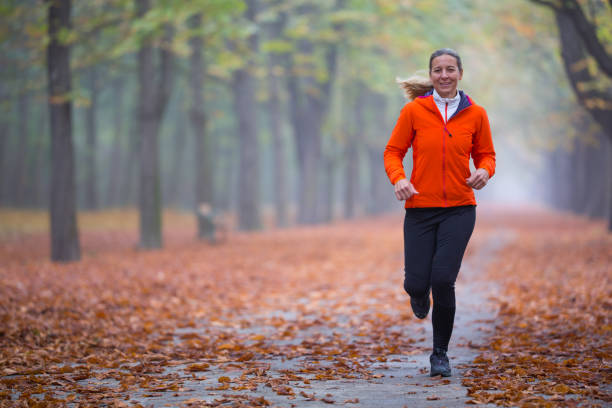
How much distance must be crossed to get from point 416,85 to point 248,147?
1786cm

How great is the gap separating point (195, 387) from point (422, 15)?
761 inches

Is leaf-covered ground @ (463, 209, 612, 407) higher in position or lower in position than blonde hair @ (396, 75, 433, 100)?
lower

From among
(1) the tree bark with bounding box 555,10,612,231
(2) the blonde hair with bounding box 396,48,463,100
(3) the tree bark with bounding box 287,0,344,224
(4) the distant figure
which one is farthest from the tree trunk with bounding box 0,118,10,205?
(2) the blonde hair with bounding box 396,48,463,100

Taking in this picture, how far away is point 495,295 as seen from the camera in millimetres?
9172

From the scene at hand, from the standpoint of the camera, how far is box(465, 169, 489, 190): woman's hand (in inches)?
179

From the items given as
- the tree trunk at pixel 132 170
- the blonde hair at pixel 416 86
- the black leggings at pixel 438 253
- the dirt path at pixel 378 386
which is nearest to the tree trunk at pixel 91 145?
the tree trunk at pixel 132 170

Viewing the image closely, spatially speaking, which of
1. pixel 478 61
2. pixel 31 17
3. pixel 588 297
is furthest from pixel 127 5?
pixel 478 61

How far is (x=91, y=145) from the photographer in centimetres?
3117

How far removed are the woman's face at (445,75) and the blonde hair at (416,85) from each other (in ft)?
0.63

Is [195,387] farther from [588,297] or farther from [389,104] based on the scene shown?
[389,104]

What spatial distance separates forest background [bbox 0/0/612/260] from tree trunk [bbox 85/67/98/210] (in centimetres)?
11

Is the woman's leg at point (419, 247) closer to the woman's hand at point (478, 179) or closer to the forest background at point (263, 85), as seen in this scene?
the woman's hand at point (478, 179)

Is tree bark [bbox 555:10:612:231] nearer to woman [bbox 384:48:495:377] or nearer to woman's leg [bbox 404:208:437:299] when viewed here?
woman [bbox 384:48:495:377]

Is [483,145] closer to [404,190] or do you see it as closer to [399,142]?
[399,142]
